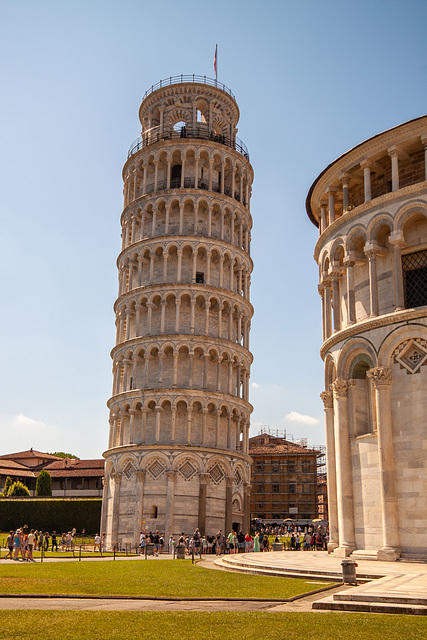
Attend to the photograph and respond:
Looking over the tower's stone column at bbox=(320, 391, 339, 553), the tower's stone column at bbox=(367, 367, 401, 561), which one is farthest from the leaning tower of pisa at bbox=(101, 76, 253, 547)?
the tower's stone column at bbox=(367, 367, 401, 561)

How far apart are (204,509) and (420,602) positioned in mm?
38653

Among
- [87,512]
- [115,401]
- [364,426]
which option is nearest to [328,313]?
[364,426]

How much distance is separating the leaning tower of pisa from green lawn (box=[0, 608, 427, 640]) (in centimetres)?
3805

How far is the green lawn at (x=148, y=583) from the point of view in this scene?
717 inches

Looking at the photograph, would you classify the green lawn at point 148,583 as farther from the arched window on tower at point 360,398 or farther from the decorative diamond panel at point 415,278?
the decorative diamond panel at point 415,278

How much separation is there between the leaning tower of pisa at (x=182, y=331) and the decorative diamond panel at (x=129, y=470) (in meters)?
0.13

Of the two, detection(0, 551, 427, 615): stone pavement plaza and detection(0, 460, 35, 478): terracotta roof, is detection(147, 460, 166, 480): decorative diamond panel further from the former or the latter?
detection(0, 460, 35, 478): terracotta roof

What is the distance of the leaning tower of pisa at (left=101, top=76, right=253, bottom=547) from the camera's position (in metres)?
52.6

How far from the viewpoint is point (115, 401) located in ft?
189

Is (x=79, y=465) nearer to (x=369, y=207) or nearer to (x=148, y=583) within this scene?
(x=369, y=207)

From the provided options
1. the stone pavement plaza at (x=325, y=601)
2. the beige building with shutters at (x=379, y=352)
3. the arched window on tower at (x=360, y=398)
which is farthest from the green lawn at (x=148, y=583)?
the arched window on tower at (x=360, y=398)

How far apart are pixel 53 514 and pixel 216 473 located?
22645mm

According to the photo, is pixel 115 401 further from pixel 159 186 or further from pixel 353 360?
pixel 353 360

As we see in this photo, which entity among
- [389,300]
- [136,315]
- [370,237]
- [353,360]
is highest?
[136,315]
